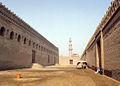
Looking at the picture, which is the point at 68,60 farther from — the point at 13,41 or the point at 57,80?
the point at 57,80

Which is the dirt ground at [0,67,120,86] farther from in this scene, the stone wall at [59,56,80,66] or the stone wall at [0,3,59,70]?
the stone wall at [59,56,80,66]

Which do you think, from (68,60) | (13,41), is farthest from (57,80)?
(68,60)

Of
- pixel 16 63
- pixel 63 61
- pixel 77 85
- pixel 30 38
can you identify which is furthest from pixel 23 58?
pixel 63 61

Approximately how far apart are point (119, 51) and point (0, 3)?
15.8 m

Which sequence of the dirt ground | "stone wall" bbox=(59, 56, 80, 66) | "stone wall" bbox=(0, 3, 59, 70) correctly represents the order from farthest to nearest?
"stone wall" bbox=(59, 56, 80, 66)
"stone wall" bbox=(0, 3, 59, 70)
the dirt ground

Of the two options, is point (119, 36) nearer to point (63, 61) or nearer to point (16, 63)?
point (16, 63)

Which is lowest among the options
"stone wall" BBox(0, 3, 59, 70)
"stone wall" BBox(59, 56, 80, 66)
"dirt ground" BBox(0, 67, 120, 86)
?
"stone wall" BBox(59, 56, 80, 66)

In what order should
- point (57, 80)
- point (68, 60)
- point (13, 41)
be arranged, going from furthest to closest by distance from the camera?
point (68, 60), point (13, 41), point (57, 80)

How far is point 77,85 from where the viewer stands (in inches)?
245

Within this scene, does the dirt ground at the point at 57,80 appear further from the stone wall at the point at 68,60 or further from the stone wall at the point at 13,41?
the stone wall at the point at 68,60

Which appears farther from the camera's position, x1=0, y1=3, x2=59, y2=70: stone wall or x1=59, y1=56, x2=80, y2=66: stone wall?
x1=59, y1=56, x2=80, y2=66: stone wall

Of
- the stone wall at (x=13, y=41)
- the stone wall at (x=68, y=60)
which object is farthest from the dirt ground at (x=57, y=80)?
the stone wall at (x=68, y=60)

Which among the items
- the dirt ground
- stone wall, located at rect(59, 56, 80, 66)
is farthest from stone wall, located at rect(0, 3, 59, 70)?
stone wall, located at rect(59, 56, 80, 66)

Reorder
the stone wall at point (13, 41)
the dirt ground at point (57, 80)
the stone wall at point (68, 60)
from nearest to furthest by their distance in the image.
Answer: the dirt ground at point (57, 80), the stone wall at point (13, 41), the stone wall at point (68, 60)
